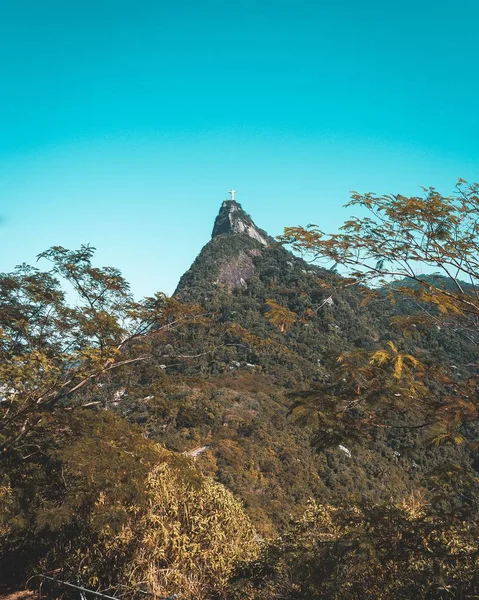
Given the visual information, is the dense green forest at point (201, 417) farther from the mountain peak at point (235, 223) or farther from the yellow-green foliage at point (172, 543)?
the mountain peak at point (235, 223)

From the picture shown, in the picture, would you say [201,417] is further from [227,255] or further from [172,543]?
[227,255]

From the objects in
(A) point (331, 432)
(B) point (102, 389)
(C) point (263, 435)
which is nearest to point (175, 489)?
(B) point (102, 389)

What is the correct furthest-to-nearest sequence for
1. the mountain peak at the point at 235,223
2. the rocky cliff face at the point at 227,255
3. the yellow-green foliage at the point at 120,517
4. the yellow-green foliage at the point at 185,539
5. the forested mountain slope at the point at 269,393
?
the mountain peak at the point at 235,223, the rocky cliff face at the point at 227,255, the yellow-green foliage at the point at 120,517, the yellow-green foliage at the point at 185,539, the forested mountain slope at the point at 269,393

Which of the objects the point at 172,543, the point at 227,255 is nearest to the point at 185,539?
the point at 172,543

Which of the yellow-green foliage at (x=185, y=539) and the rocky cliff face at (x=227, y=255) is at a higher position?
the rocky cliff face at (x=227, y=255)

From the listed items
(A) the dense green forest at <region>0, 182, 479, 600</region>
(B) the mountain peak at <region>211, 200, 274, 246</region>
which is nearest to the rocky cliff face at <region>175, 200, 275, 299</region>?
(B) the mountain peak at <region>211, 200, 274, 246</region>

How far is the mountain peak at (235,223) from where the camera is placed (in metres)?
132

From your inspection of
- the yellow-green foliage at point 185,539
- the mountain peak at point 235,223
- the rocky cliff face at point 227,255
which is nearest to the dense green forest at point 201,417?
the yellow-green foliage at point 185,539

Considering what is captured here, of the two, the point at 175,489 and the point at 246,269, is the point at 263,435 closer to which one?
the point at 175,489

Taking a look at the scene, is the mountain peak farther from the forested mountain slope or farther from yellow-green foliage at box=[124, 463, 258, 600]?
yellow-green foliage at box=[124, 463, 258, 600]

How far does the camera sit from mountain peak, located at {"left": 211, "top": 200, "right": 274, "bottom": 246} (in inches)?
5212

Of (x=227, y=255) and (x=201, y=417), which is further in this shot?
(x=227, y=255)

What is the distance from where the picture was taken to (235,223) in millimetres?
133000

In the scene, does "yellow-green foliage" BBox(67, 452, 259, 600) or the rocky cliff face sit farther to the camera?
the rocky cliff face
